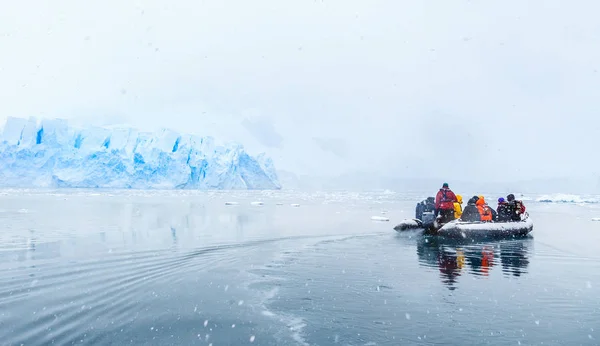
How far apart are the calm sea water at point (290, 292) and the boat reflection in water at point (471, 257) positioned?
0.05 metres

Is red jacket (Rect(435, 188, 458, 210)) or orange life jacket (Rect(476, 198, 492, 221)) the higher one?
red jacket (Rect(435, 188, 458, 210))

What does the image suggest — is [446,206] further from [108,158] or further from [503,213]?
[108,158]

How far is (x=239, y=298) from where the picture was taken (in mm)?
6801

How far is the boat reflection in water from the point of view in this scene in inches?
358

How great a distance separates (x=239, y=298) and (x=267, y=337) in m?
1.84

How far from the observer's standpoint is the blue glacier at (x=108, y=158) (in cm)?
6322

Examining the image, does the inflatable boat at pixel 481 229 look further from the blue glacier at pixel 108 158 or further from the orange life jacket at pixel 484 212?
the blue glacier at pixel 108 158

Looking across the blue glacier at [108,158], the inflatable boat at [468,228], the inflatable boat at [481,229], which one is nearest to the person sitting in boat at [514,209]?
the inflatable boat at [468,228]

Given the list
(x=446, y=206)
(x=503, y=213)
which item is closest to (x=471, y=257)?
(x=446, y=206)

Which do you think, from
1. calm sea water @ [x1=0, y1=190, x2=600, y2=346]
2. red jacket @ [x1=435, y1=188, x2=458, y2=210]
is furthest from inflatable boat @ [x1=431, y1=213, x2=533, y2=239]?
calm sea water @ [x1=0, y1=190, x2=600, y2=346]

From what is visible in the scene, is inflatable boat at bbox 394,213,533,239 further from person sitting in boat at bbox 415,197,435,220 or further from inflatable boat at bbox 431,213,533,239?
person sitting in boat at bbox 415,197,435,220

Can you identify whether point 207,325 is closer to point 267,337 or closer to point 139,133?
point 267,337

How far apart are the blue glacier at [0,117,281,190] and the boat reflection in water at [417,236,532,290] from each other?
57.6 metres

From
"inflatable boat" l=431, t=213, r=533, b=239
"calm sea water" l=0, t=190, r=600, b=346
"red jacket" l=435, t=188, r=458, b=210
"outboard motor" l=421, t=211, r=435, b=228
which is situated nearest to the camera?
"calm sea water" l=0, t=190, r=600, b=346
